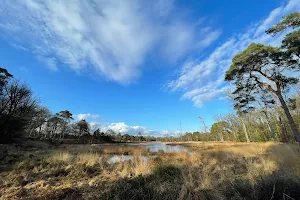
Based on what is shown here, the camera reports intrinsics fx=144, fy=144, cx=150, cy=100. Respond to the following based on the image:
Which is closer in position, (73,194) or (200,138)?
(73,194)

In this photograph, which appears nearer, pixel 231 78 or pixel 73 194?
pixel 73 194

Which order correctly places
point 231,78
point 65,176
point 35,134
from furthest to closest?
point 35,134 < point 231,78 < point 65,176

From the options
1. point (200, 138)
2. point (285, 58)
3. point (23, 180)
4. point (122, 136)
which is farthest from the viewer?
point (122, 136)

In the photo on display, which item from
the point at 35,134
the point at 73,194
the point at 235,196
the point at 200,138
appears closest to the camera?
the point at 235,196

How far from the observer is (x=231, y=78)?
10859 mm

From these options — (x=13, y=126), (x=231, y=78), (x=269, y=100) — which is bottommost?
(x=13, y=126)

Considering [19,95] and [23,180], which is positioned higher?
[19,95]

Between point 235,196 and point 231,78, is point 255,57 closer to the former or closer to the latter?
point 231,78

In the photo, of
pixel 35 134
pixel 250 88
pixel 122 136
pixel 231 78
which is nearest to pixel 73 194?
pixel 231 78

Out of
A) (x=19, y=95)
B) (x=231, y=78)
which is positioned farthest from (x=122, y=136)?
(x=231, y=78)

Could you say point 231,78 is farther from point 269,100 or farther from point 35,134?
point 35,134

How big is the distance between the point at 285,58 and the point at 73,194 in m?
12.4

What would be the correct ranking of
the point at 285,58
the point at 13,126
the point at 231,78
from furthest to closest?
the point at 13,126 < the point at 231,78 < the point at 285,58

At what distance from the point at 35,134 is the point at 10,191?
4166 centimetres
